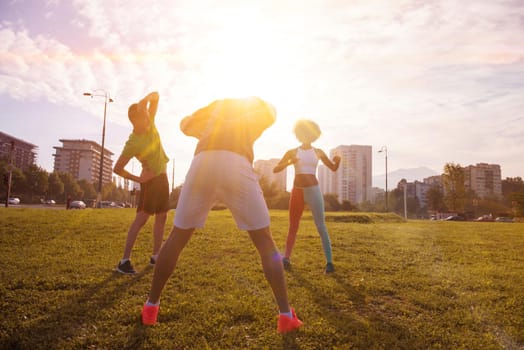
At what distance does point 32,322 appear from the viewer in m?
2.91

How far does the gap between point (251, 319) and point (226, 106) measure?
2075 mm

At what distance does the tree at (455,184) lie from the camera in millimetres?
49969

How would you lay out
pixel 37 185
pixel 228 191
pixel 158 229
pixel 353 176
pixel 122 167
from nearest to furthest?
pixel 228 191, pixel 122 167, pixel 158 229, pixel 37 185, pixel 353 176

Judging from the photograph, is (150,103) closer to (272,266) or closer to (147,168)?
(147,168)

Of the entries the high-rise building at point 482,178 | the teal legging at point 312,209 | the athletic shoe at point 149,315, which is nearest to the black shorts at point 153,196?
the teal legging at point 312,209

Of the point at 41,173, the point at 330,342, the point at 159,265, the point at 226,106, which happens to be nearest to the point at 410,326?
the point at 330,342

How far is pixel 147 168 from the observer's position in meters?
4.96

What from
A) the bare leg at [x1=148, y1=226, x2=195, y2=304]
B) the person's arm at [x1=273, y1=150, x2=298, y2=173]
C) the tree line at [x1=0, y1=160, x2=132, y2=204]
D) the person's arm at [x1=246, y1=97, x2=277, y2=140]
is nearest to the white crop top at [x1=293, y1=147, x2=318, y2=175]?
the person's arm at [x1=273, y1=150, x2=298, y2=173]

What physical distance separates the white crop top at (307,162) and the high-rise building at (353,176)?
107 metres

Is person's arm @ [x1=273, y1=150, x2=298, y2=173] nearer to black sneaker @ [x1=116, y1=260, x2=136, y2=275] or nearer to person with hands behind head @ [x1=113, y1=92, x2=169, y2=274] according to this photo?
person with hands behind head @ [x1=113, y1=92, x2=169, y2=274]

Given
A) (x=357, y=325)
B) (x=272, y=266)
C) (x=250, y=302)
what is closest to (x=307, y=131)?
(x=250, y=302)

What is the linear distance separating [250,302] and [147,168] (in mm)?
2621

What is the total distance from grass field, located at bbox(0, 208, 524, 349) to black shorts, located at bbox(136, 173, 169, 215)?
957mm

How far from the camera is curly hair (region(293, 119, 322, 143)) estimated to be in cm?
560
